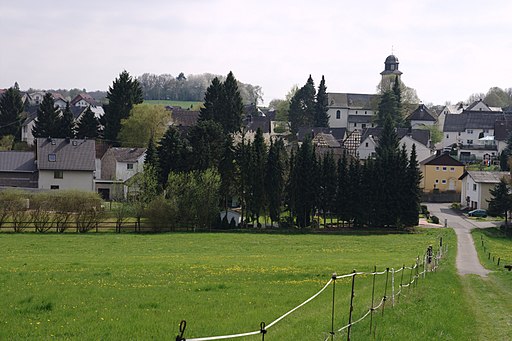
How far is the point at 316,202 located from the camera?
214 feet

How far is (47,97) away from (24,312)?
3143 inches

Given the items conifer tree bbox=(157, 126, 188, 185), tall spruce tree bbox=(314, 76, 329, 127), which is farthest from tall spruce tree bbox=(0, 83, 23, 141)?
tall spruce tree bbox=(314, 76, 329, 127)

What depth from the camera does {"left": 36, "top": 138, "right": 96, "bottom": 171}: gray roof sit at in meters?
75.1

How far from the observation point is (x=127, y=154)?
82.7 m

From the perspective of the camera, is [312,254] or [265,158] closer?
[312,254]

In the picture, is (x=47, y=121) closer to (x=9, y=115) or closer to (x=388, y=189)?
(x=9, y=115)

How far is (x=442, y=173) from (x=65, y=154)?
4865 centimetres

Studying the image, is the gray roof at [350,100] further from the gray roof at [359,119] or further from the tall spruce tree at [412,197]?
the tall spruce tree at [412,197]

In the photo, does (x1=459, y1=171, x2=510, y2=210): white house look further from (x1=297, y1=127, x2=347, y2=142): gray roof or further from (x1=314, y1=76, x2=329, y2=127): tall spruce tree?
(x1=314, y1=76, x2=329, y2=127): tall spruce tree

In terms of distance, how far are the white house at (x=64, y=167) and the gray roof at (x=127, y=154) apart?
A: 597cm

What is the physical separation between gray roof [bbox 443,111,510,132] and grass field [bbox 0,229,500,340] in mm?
87472

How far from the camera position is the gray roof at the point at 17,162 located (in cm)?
7562

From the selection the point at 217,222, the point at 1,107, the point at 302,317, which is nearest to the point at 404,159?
the point at 217,222

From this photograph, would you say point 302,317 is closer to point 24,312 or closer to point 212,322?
point 212,322
